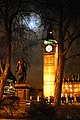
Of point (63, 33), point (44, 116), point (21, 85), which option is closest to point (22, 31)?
point (63, 33)

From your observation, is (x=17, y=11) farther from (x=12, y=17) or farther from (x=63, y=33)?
(x=63, y=33)

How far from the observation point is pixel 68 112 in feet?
74.4

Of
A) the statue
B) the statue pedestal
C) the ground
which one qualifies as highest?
the statue

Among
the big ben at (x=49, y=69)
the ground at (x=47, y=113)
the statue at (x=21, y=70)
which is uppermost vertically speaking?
the big ben at (x=49, y=69)

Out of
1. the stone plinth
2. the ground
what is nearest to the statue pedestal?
the stone plinth

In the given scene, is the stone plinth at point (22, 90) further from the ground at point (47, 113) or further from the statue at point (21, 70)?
the ground at point (47, 113)

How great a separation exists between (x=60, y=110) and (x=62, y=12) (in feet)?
29.6

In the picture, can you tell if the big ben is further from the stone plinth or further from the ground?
the ground

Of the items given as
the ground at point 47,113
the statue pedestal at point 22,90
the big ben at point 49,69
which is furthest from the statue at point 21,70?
the big ben at point 49,69

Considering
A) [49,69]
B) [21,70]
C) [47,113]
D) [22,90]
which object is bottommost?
[47,113]

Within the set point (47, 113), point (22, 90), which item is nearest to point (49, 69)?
point (22, 90)

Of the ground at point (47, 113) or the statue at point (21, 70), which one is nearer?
the ground at point (47, 113)

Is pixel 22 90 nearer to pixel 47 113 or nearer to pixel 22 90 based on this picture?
pixel 22 90

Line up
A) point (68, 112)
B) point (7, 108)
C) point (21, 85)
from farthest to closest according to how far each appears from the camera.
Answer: point (21, 85)
point (7, 108)
point (68, 112)
